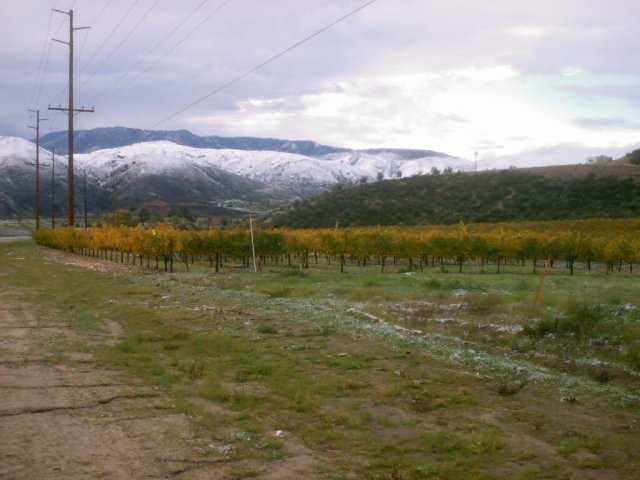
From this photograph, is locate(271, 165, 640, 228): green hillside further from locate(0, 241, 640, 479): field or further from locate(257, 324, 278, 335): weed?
locate(257, 324, 278, 335): weed

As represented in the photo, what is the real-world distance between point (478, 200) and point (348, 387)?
97242mm

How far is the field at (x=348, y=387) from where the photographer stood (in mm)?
6883

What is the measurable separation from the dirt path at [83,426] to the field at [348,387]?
0.13 feet

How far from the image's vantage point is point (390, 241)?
5025cm

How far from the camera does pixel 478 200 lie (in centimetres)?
10362

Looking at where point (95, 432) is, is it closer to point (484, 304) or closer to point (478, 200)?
point (484, 304)

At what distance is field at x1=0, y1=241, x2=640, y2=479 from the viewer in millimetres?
6883

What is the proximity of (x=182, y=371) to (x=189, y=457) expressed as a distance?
4.58m

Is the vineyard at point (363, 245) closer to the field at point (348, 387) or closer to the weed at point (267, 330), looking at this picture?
the field at point (348, 387)

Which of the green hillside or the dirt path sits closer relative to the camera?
Answer: the dirt path

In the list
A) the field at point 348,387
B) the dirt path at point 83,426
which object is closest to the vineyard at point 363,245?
the field at point 348,387

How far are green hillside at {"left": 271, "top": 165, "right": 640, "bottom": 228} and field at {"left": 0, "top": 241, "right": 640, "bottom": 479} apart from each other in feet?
256

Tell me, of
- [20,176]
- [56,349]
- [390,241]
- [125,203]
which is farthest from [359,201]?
[20,176]

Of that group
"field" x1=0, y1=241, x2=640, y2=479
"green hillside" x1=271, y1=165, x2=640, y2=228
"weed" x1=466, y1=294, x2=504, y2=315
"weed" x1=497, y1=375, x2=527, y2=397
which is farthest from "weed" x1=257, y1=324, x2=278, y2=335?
"green hillside" x1=271, y1=165, x2=640, y2=228
